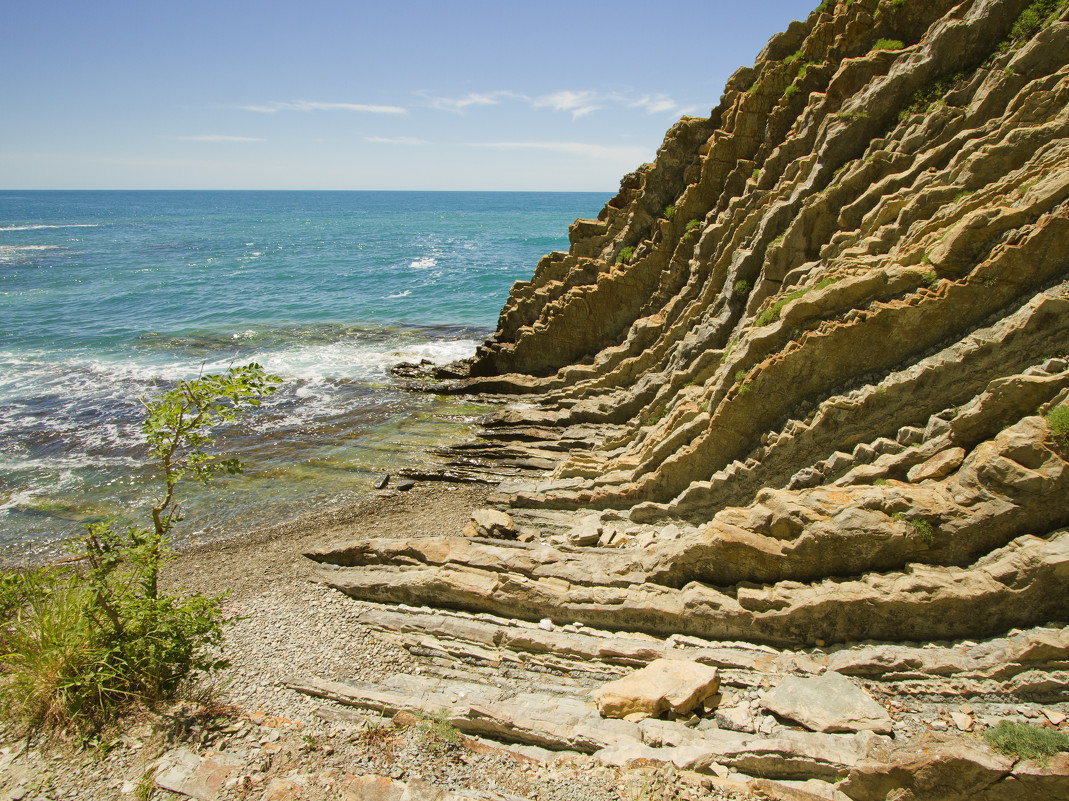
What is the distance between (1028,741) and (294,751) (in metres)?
10.6

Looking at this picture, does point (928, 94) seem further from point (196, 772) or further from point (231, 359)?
point (231, 359)

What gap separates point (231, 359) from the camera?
41.9m

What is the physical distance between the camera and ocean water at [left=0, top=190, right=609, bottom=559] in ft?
79.5

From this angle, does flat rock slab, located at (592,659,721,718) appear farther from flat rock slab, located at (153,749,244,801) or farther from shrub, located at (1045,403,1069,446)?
shrub, located at (1045,403,1069,446)

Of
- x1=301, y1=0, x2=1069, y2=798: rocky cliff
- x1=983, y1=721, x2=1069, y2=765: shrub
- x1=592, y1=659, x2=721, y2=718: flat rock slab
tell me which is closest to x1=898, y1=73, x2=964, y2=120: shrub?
x1=301, y1=0, x2=1069, y2=798: rocky cliff

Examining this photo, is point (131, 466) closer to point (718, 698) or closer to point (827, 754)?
point (718, 698)

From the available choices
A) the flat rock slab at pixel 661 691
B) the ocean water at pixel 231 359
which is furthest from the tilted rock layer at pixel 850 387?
the ocean water at pixel 231 359

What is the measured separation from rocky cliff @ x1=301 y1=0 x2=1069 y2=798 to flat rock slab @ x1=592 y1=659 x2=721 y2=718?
4.96 feet

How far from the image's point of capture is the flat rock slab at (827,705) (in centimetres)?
895

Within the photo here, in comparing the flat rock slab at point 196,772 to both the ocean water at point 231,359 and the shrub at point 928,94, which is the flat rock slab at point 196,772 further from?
the shrub at point 928,94

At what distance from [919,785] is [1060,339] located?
26.3 ft

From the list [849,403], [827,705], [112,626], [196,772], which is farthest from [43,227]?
[827,705]

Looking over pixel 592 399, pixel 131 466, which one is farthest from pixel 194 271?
pixel 592 399

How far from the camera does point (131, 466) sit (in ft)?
87.7
